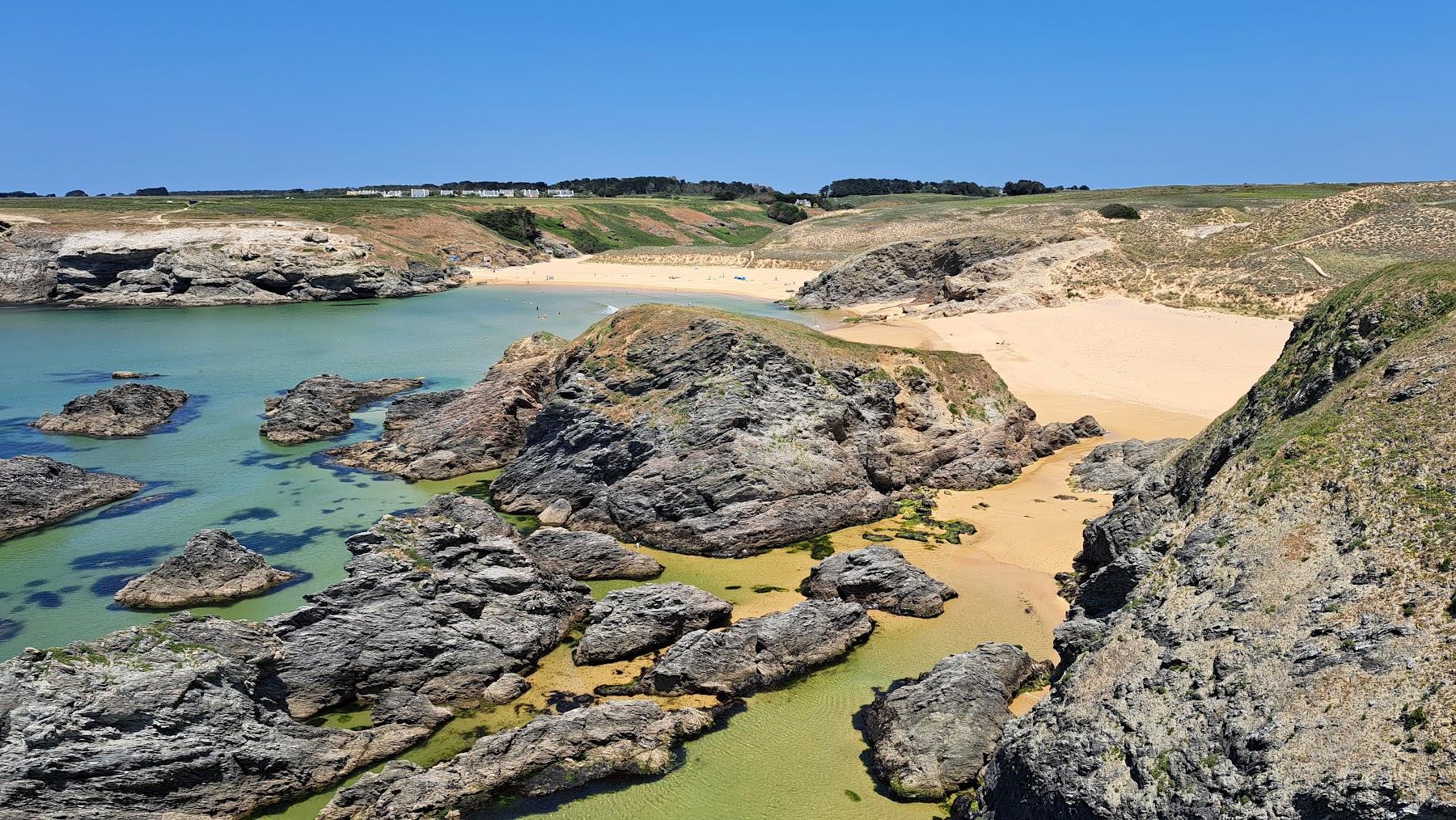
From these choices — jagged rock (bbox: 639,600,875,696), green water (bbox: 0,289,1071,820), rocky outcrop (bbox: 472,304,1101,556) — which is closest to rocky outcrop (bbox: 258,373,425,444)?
green water (bbox: 0,289,1071,820)

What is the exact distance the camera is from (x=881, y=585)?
16.5 m

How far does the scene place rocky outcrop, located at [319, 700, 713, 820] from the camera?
10.7 metres

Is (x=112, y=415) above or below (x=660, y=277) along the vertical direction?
below

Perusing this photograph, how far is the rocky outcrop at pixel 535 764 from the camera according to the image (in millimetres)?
10727

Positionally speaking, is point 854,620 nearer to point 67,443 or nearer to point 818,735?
point 818,735

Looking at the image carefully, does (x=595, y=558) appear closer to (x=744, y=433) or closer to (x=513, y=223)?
(x=744, y=433)

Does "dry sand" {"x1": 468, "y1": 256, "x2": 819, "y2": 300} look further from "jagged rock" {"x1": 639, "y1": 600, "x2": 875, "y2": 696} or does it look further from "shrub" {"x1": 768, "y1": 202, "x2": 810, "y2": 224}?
"jagged rock" {"x1": 639, "y1": 600, "x2": 875, "y2": 696}

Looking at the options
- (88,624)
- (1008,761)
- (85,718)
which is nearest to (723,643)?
(1008,761)

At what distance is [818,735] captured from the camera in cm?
1252

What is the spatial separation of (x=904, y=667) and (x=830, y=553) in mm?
5029

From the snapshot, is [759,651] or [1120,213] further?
[1120,213]

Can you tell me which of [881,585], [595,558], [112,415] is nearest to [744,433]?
[595,558]

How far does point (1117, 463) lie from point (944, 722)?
1427 cm

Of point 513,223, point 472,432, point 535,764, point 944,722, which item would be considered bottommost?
point 535,764
